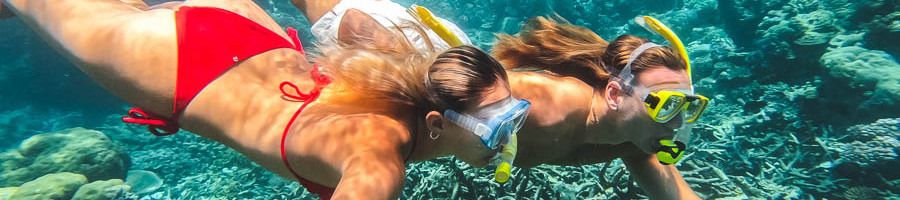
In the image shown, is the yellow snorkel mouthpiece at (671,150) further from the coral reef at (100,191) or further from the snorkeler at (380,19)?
the coral reef at (100,191)

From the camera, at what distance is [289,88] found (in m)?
2.07

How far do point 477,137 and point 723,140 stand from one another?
16.6ft

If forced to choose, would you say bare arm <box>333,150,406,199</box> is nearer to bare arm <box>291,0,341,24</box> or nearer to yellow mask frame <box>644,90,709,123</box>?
yellow mask frame <box>644,90,709,123</box>

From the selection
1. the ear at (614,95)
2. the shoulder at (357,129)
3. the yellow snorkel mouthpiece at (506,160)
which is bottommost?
the yellow snorkel mouthpiece at (506,160)

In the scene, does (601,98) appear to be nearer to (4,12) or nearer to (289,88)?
(289,88)

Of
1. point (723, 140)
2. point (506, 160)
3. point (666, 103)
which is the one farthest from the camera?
point (723, 140)

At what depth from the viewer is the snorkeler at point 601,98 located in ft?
7.63

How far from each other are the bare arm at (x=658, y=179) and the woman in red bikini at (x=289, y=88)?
4.04 ft

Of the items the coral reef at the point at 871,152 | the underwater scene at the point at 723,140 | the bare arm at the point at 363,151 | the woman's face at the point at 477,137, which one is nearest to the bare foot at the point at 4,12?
the bare arm at the point at 363,151

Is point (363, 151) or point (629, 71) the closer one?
point (363, 151)

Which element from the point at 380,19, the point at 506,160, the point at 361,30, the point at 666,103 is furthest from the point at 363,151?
Answer: the point at 666,103

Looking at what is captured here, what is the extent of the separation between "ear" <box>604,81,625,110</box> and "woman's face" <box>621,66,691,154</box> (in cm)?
3

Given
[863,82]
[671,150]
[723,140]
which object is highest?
[671,150]

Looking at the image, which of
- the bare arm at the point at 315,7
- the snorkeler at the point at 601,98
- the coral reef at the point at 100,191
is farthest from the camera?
the coral reef at the point at 100,191
